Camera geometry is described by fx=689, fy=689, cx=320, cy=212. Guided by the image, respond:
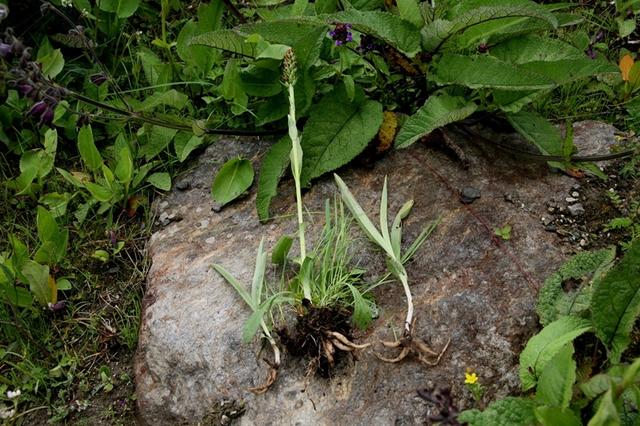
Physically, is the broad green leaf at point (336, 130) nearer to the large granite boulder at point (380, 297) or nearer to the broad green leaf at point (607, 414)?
the large granite boulder at point (380, 297)

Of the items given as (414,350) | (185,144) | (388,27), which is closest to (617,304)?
(414,350)

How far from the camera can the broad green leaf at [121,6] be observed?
346 centimetres

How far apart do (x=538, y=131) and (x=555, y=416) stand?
1.29 metres

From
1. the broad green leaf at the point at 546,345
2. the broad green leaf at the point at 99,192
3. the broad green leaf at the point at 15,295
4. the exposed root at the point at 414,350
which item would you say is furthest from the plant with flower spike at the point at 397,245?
the broad green leaf at the point at 15,295

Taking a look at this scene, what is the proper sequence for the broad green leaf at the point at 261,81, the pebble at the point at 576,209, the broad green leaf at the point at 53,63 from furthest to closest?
the broad green leaf at the point at 53,63 < the broad green leaf at the point at 261,81 < the pebble at the point at 576,209

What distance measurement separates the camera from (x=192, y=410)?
2400 mm

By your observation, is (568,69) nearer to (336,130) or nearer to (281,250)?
(336,130)

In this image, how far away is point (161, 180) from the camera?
313cm

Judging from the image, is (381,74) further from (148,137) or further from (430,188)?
(148,137)

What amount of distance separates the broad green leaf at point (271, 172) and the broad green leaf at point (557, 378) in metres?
1.28

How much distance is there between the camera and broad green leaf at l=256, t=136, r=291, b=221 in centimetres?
280

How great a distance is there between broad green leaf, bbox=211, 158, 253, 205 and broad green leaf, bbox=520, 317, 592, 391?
1.38m

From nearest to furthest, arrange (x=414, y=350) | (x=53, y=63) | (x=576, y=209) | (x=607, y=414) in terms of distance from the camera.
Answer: (x=607, y=414) → (x=414, y=350) → (x=576, y=209) → (x=53, y=63)

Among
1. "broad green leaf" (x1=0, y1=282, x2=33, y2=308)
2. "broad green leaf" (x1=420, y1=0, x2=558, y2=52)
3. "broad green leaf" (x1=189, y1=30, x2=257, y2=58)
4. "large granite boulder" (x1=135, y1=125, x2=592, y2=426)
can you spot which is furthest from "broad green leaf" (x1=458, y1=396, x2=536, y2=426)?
"broad green leaf" (x1=0, y1=282, x2=33, y2=308)
